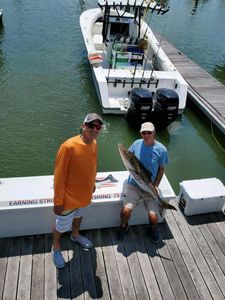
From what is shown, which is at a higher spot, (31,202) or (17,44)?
(31,202)

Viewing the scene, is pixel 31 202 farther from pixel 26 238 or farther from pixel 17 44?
pixel 17 44

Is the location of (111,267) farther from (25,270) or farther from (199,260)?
(199,260)

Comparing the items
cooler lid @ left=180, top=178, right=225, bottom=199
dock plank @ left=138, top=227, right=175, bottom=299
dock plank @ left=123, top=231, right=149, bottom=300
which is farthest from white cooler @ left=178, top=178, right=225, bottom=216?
dock plank @ left=123, top=231, right=149, bottom=300

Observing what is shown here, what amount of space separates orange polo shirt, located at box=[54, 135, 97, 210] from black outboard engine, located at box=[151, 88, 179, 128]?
476 centimetres

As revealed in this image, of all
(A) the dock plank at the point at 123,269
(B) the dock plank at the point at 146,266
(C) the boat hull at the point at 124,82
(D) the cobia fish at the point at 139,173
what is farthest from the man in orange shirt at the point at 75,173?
(C) the boat hull at the point at 124,82

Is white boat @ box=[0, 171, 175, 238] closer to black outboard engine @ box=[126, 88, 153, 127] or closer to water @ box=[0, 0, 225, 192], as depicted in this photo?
water @ box=[0, 0, 225, 192]

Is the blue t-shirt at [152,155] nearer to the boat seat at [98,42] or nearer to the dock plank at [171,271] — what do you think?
the dock plank at [171,271]

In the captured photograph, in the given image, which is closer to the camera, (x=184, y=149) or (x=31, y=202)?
(x=31, y=202)

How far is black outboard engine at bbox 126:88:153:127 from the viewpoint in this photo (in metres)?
7.54

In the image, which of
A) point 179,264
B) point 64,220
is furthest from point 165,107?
point 64,220

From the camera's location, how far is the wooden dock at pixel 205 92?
8.80 metres

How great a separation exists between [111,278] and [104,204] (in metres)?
0.90

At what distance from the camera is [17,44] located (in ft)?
42.6

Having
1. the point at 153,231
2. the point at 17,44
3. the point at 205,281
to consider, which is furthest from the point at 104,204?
the point at 17,44
